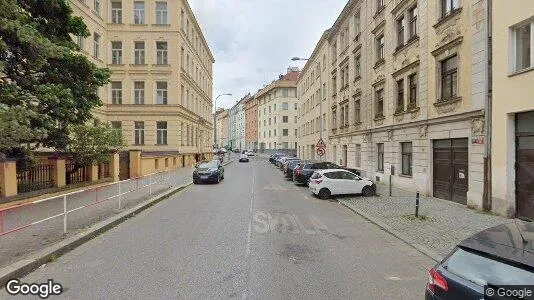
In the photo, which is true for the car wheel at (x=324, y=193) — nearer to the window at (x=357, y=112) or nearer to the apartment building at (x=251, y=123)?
the window at (x=357, y=112)

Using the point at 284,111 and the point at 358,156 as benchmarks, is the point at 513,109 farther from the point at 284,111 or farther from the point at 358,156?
the point at 284,111

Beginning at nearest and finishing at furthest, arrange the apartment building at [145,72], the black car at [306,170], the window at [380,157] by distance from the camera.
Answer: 1. the black car at [306,170]
2. the window at [380,157]
3. the apartment building at [145,72]

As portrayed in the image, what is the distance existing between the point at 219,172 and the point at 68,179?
9.87m

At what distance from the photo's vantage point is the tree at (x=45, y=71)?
10.9m

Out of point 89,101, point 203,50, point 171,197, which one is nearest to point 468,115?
point 171,197


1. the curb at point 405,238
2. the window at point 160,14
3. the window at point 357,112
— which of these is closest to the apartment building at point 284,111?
the window at point 160,14

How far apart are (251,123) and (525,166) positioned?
105 metres

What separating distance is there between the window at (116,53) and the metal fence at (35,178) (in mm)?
24633

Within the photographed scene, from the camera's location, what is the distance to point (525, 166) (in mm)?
10938

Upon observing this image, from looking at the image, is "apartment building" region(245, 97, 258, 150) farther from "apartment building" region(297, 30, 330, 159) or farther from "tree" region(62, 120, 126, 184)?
"tree" region(62, 120, 126, 184)

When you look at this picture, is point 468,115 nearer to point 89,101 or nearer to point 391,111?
point 391,111

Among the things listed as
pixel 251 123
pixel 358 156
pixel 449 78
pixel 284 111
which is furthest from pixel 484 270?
pixel 251 123

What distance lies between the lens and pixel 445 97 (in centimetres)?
1532

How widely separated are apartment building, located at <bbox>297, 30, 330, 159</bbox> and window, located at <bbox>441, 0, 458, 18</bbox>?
1886 centimetres
